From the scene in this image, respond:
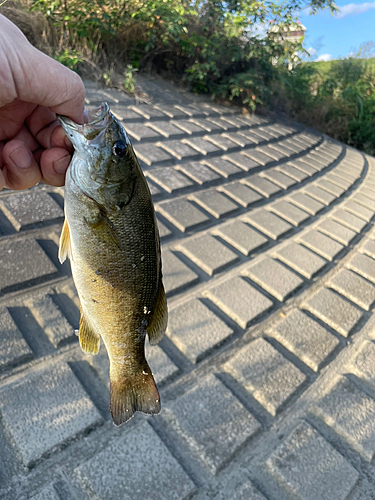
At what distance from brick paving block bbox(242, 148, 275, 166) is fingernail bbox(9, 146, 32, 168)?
431 cm

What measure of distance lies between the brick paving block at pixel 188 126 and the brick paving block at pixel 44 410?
420cm

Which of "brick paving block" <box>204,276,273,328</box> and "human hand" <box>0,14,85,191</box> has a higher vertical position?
"human hand" <box>0,14,85,191</box>

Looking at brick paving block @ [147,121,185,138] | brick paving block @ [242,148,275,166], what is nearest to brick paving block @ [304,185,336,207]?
brick paving block @ [242,148,275,166]

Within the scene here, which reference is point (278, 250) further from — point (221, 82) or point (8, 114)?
point (221, 82)

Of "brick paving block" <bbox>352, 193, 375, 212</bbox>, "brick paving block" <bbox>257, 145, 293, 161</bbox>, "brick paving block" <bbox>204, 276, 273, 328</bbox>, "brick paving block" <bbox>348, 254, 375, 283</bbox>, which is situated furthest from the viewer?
"brick paving block" <bbox>257, 145, 293, 161</bbox>

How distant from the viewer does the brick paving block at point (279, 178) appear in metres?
5.13

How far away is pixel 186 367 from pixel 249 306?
0.84 meters

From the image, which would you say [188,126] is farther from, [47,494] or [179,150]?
[47,494]

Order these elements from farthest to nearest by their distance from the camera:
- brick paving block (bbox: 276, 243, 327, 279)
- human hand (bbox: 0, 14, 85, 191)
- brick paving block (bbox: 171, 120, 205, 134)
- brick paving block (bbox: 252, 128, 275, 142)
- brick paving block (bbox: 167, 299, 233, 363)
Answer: brick paving block (bbox: 252, 128, 275, 142) < brick paving block (bbox: 171, 120, 205, 134) < brick paving block (bbox: 276, 243, 327, 279) < brick paving block (bbox: 167, 299, 233, 363) < human hand (bbox: 0, 14, 85, 191)

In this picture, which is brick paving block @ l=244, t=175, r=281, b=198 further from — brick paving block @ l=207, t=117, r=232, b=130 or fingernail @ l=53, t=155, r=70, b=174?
fingernail @ l=53, t=155, r=70, b=174

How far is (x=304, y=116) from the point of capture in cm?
894

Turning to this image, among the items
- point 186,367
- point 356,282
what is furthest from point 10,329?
point 356,282

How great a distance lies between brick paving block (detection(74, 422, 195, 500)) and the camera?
1773mm

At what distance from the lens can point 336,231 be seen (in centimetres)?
444
